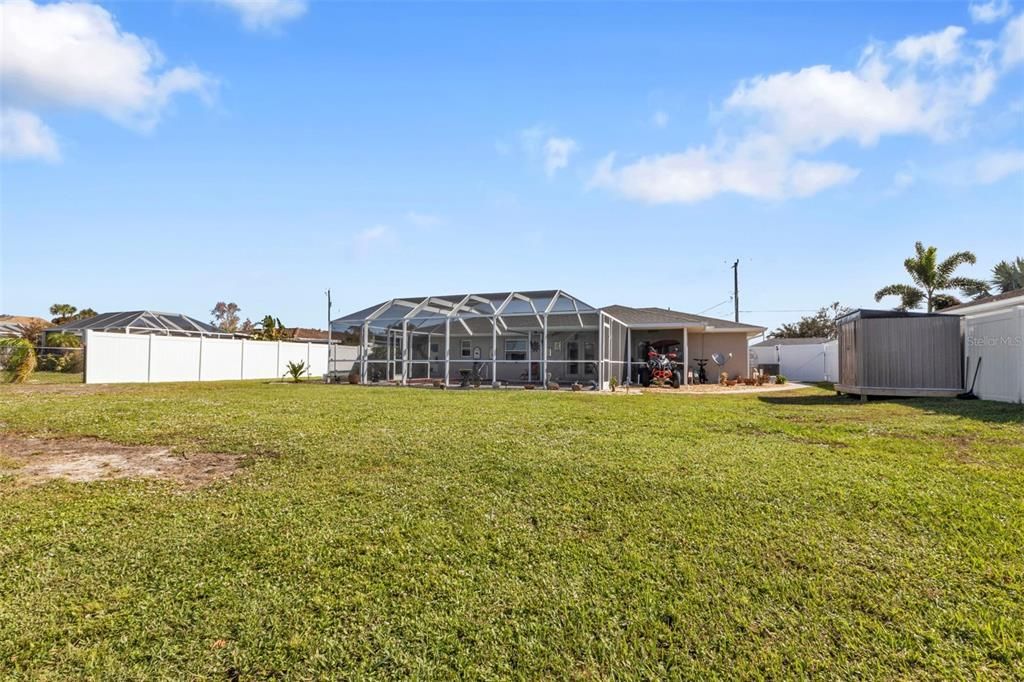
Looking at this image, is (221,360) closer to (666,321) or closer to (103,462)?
(103,462)

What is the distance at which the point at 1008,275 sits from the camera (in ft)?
84.6

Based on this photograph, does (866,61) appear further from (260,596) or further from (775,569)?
(260,596)

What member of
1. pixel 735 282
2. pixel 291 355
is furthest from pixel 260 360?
pixel 735 282

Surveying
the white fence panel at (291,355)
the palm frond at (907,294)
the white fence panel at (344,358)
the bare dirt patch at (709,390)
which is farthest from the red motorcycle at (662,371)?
the white fence panel at (291,355)

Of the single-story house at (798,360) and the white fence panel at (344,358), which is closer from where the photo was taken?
the white fence panel at (344,358)

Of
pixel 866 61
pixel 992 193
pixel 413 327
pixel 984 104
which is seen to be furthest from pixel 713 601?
pixel 413 327

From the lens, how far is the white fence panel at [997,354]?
9.55 meters

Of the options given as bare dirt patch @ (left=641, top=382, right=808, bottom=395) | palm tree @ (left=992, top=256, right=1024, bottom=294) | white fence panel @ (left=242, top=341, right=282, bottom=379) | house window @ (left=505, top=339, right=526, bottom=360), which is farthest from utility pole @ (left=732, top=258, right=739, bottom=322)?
white fence panel @ (left=242, top=341, right=282, bottom=379)

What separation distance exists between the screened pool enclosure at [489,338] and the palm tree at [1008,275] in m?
21.5

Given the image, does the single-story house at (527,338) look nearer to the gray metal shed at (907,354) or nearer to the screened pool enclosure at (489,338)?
the screened pool enclosure at (489,338)

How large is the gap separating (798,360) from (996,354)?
19.0 meters

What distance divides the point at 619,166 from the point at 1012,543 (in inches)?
423

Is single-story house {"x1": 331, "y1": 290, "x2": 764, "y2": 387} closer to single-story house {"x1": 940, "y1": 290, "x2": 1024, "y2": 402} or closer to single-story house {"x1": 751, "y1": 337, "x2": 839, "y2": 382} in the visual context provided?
single-story house {"x1": 751, "y1": 337, "x2": 839, "y2": 382}

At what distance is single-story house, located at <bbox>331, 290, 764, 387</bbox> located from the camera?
17984 mm
